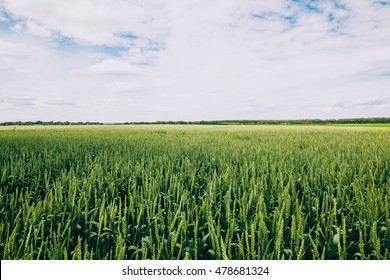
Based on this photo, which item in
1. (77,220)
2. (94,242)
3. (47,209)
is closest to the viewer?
(94,242)

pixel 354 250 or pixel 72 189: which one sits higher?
pixel 72 189

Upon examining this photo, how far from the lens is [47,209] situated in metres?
3.13

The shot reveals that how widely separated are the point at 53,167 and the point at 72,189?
254cm
